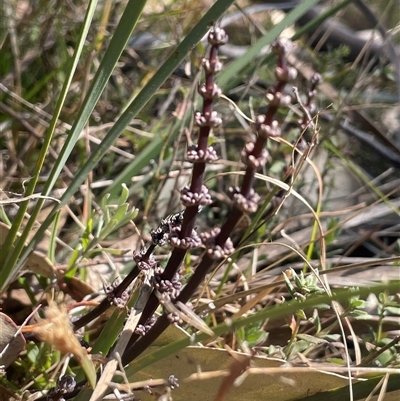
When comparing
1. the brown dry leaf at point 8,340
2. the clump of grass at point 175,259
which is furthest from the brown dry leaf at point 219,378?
the brown dry leaf at point 8,340

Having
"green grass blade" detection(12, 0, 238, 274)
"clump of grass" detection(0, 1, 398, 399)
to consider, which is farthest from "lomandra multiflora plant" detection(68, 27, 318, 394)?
"green grass blade" detection(12, 0, 238, 274)

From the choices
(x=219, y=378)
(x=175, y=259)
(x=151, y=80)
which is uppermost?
(x=151, y=80)

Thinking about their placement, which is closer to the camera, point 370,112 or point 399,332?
point 399,332

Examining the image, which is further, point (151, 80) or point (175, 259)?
point (151, 80)

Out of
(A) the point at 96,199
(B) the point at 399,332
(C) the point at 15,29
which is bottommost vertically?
(B) the point at 399,332

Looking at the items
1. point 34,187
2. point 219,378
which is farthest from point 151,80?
point 219,378

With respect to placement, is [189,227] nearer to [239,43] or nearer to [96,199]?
[96,199]

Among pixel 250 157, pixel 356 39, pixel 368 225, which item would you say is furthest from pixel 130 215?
pixel 356 39

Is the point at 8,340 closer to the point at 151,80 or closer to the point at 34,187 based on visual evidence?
the point at 34,187
